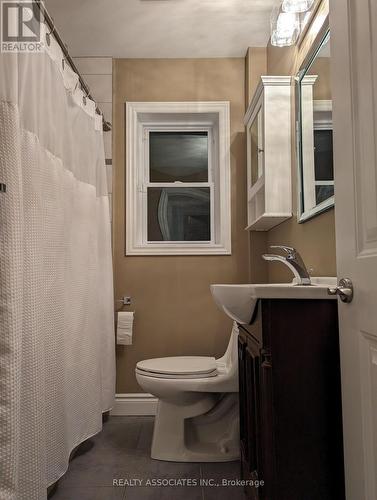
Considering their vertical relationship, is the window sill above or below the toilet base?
above

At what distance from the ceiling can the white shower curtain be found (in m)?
0.62

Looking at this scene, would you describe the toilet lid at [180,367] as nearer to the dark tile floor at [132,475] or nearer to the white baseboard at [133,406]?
the dark tile floor at [132,475]

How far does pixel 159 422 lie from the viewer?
2098 millimetres

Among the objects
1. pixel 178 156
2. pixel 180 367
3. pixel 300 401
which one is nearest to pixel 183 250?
pixel 178 156

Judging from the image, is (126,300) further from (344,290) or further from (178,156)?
(344,290)

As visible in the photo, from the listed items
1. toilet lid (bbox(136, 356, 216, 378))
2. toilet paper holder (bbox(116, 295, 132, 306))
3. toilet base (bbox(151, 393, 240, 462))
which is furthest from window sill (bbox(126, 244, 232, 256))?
toilet base (bbox(151, 393, 240, 462))

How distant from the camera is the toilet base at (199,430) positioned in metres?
2.04

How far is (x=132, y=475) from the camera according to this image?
74.4 inches

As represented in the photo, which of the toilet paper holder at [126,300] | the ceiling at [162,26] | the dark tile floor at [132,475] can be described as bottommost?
the dark tile floor at [132,475]

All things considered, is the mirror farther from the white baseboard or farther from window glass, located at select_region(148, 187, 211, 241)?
the white baseboard

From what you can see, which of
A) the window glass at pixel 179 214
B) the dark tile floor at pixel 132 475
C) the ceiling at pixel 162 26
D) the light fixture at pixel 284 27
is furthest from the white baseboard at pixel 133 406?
the ceiling at pixel 162 26

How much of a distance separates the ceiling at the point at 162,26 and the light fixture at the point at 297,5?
0.55 metres

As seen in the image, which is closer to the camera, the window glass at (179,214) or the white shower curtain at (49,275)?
the white shower curtain at (49,275)
